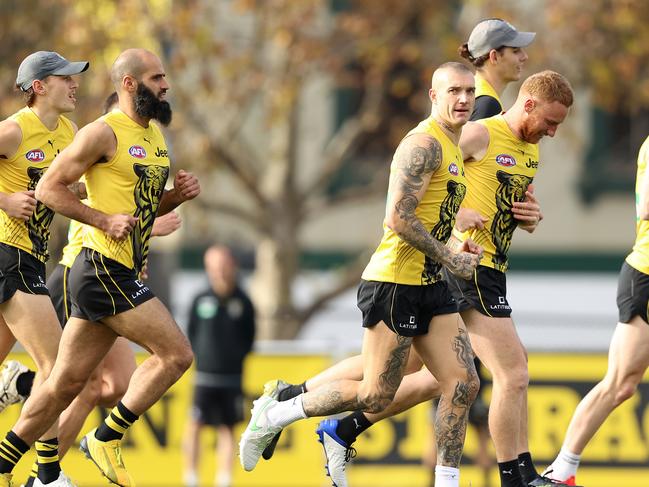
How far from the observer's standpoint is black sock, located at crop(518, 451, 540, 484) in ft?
28.8

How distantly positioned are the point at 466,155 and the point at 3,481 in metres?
3.61

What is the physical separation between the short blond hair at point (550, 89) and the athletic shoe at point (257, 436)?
103 inches

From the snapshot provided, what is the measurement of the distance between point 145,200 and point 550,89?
8.55ft

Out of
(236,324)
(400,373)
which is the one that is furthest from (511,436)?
(236,324)

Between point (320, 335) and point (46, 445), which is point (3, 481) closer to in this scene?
point (46, 445)

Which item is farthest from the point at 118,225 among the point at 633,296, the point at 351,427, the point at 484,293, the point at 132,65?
the point at 633,296

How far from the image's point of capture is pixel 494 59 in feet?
30.2

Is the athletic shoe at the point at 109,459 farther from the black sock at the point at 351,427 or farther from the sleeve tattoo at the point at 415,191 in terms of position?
the sleeve tattoo at the point at 415,191

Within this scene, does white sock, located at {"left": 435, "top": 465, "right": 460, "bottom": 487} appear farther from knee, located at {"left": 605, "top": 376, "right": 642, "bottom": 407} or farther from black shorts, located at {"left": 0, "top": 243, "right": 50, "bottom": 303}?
black shorts, located at {"left": 0, "top": 243, "right": 50, "bottom": 303}

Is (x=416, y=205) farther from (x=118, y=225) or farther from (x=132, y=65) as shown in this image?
(x=132, y=65)

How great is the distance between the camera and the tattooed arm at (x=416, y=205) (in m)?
8.09

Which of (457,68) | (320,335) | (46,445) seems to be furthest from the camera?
(320,335)

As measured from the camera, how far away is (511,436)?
8.75 m

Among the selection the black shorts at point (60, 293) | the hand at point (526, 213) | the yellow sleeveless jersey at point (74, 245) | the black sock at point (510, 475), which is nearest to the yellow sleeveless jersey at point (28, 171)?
the yellow sleeveless jersey at point (74, 245)
